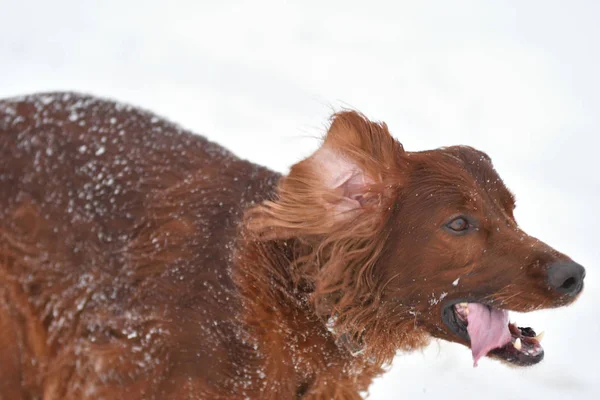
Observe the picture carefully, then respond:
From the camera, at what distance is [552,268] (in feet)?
9.45

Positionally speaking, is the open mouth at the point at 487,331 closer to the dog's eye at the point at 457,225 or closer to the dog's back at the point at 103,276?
the dog's eye at the point at 457,225

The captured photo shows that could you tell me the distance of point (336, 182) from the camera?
3033mm

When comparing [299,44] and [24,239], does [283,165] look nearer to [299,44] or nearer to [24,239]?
[299,44]

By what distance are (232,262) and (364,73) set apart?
548 centimetres

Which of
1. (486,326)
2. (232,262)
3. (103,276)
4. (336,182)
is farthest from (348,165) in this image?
(103,276)

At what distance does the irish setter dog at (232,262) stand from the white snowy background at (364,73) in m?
2.88

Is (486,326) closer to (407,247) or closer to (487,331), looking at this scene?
(487,331)

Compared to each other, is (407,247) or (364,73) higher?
(364,73)

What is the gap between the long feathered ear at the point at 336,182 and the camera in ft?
9.89

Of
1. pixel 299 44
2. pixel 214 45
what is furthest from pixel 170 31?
pixel 299 44

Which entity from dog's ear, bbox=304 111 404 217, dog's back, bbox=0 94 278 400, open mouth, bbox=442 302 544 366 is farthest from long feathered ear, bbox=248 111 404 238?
open mouth, bbox=442 302 544 366

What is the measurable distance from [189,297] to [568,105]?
6564mm

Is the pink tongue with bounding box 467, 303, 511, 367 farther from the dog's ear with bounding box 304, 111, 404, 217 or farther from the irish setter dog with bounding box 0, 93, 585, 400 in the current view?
the dog's ear with bounding box 304, 111, 404, 217

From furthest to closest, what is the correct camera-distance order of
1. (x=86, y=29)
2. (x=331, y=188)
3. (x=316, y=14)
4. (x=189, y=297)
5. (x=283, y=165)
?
(x=316, y=14)
(x=86, y=29)
(x=283, y=165)
(x=331, y=188)
(x=189, y=297)
